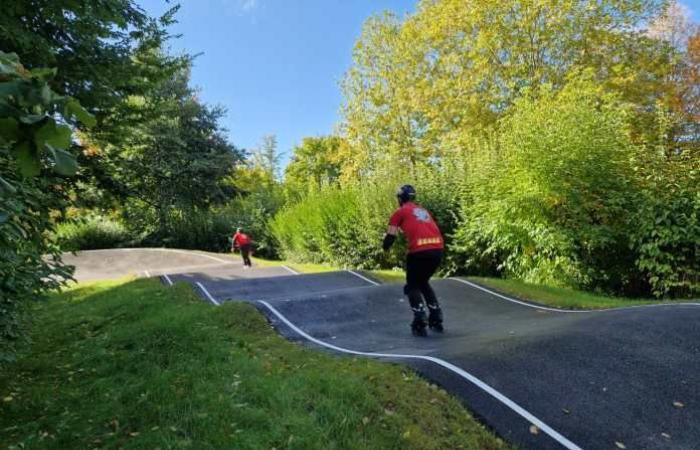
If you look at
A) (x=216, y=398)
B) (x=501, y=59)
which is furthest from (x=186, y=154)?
(x=216, y=398)

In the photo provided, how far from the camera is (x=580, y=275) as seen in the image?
35.0ft

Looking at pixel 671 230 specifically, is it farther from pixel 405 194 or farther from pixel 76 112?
pixel 76 112

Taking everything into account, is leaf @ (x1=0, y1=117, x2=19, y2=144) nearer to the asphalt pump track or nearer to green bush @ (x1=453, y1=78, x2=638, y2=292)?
the asphalt pump track

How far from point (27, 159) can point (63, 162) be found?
2.9 inches

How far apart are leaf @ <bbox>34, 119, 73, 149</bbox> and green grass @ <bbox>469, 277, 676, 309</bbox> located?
28.3 feet

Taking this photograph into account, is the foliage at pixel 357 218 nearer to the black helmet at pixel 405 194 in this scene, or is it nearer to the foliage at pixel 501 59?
the foliage at pixel 501 59

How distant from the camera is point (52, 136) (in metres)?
1.13

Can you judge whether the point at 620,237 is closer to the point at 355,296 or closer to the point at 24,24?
the point at 355,296

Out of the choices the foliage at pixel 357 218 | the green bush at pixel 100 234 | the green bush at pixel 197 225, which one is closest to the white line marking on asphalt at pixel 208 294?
the foliage at pixel 357 218

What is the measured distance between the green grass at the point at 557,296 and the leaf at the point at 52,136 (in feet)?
28.3

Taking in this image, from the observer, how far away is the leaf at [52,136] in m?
1.11

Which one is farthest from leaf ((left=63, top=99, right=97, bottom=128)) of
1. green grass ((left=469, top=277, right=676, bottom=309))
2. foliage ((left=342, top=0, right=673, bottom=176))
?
foliage ((left=342, top=0, right=673, bottom=176))

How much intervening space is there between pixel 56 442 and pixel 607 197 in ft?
34.8

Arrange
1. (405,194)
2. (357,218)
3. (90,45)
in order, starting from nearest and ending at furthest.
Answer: (405,194) < (90,45) < (357,218)
